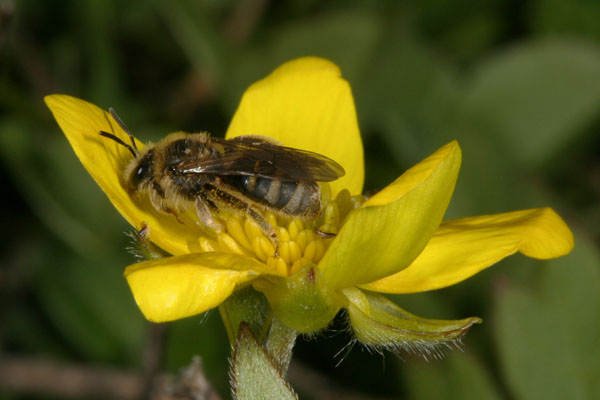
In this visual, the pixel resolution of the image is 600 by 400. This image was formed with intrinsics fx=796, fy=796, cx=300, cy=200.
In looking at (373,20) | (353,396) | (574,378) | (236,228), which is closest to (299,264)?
(236,228)

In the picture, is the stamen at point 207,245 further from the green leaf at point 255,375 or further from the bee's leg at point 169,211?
the green leaf at point 255,375

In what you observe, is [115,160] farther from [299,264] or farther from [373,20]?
[373,20]

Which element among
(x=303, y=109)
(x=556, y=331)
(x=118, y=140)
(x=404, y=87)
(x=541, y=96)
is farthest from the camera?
(x=541, y=96)

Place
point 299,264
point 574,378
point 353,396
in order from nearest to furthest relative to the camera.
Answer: point 299,264 < point 574,378 < point 353,396

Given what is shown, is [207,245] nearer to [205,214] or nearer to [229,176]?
[205,214]

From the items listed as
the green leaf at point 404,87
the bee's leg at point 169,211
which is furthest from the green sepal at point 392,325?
the green leaf at point 404,87

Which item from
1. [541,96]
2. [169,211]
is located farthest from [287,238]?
[541,96]
